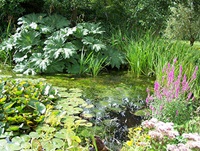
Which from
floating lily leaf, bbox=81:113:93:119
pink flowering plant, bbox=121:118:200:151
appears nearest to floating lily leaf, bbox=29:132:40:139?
floating lily leaf, bbox=81:113:93:119

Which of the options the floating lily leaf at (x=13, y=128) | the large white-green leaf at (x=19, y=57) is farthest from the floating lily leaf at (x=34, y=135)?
the large white-green leaf at (x=19, y=57)

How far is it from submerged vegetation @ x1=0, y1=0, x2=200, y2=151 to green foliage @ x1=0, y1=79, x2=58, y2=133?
0.01 metres

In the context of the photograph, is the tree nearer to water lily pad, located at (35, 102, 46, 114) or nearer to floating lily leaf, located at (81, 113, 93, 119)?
floating lily leaf, located at (81, 113, 93, 119)

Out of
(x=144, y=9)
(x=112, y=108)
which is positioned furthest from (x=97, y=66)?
(x=144, y=9)

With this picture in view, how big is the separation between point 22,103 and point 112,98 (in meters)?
1.38

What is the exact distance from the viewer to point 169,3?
7.18 m

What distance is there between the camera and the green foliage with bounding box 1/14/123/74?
5.36 meters

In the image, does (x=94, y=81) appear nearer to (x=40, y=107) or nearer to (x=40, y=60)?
(x=40, y=60)

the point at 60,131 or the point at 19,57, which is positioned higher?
the point at 19,57

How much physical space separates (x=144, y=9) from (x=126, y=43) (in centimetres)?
103

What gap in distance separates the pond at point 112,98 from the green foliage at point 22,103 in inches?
23.6

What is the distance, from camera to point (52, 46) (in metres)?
5.44

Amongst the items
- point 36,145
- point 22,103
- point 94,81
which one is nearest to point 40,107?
point 22,103

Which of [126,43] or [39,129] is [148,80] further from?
[39,129]
